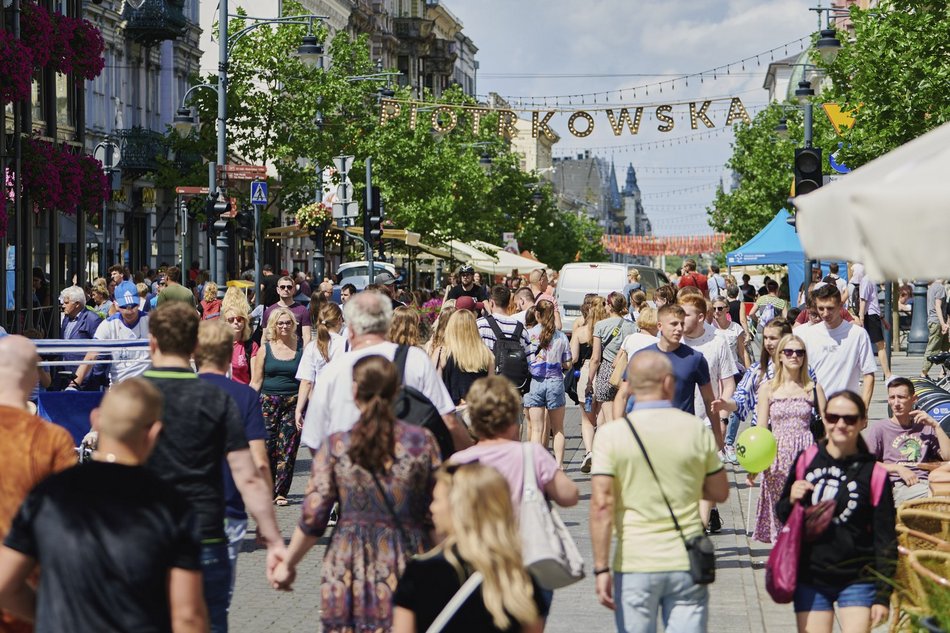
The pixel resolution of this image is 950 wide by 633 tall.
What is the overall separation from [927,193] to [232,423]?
2.80 meters

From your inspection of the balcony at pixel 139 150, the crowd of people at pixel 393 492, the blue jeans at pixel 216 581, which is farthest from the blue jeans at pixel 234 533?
the balcony at pixel 139 150

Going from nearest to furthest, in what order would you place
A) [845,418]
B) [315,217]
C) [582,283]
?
[845,418] < [315,217] < [582,283]

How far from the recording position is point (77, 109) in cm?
3372

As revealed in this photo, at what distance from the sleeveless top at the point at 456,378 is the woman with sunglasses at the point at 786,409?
8.12 ft

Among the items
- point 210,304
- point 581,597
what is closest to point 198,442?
point 581,597

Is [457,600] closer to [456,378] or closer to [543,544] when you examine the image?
[543,544]

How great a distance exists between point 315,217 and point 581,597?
2644 cm

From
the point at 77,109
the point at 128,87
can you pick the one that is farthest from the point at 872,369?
the point at 128,87

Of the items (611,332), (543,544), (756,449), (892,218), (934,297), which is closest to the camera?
(892,218)

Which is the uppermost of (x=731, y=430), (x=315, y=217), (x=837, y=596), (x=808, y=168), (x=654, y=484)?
(x=315, y=217)

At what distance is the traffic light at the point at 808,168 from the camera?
16.2 metres

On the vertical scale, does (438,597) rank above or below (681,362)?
below

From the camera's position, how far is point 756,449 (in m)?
9.02

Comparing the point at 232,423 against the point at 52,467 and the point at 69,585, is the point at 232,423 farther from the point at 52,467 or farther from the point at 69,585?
the point at 69,585
